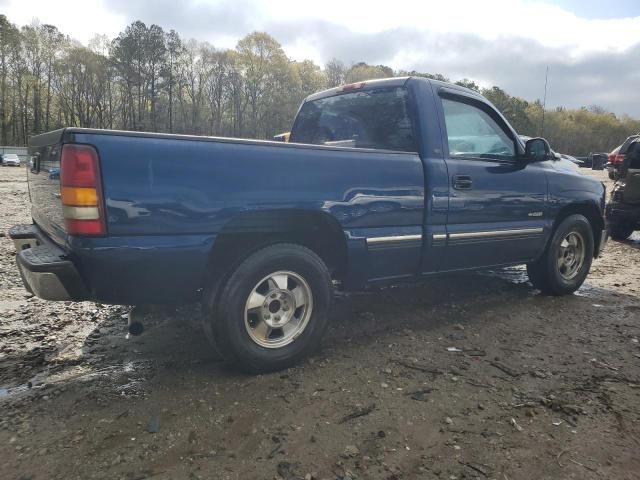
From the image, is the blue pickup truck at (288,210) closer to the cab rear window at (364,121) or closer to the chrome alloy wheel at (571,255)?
the cab rear window at (364,121)

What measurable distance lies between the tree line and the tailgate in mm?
52366

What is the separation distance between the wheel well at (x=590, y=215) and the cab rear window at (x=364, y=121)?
2162 millimetres

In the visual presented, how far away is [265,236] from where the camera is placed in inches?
122

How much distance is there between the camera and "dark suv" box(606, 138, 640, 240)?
320 inches

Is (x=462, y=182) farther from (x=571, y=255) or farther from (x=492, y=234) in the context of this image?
(x=571, y=255)

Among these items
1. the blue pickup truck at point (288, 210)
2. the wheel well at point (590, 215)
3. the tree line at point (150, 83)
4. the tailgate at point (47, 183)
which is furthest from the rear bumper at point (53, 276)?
the tree line at point (150, 83)

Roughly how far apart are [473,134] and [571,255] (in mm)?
1997

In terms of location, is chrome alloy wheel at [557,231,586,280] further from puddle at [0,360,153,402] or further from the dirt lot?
puddle at [0,360,153,402]

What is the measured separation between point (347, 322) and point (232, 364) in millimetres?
1333

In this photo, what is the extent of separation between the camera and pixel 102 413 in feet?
8.34

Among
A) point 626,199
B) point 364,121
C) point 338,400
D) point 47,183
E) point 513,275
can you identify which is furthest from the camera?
point 626,199

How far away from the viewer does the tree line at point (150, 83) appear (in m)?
54.4

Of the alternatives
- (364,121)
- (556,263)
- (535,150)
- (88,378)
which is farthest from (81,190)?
(556,263)

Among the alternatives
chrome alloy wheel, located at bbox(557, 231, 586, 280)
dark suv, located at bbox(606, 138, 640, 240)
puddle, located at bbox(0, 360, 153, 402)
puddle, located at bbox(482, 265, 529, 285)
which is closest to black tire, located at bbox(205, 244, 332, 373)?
puddle, located at bbox(0, 360, 153, 402)
